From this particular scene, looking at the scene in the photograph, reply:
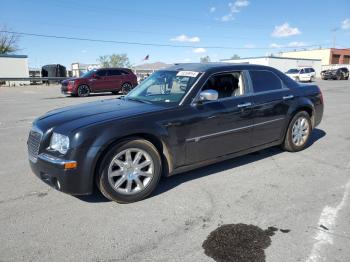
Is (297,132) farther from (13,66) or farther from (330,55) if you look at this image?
(330,55)

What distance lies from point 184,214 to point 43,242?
1449 mm

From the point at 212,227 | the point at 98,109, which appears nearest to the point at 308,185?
the point at 212,227

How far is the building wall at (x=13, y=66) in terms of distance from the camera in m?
36.5

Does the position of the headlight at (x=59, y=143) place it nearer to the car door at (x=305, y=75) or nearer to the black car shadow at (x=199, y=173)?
the black car shadow at (x=199, y=173)

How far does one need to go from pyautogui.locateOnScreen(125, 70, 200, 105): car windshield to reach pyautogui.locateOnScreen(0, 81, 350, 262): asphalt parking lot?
3.81 ft

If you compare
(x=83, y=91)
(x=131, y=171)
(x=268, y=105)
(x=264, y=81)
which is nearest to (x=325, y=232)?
(x=131, y=171)

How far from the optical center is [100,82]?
63.6 feet

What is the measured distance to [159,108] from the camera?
410cm

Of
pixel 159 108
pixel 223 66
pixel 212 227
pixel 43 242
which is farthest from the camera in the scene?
pixel 223 66

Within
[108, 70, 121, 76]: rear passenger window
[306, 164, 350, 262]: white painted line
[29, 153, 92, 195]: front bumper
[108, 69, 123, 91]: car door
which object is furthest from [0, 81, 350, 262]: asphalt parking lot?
[108, 70, 121, 76]: rear passenger window

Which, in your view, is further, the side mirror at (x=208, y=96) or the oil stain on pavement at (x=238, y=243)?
the side mirror at (x=208, y=96)

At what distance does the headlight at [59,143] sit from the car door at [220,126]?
150 cm

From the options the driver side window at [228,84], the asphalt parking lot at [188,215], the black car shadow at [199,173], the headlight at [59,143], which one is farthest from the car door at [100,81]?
the headlight at [59,143]

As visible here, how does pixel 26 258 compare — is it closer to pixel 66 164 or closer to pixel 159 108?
pixel 66 164
